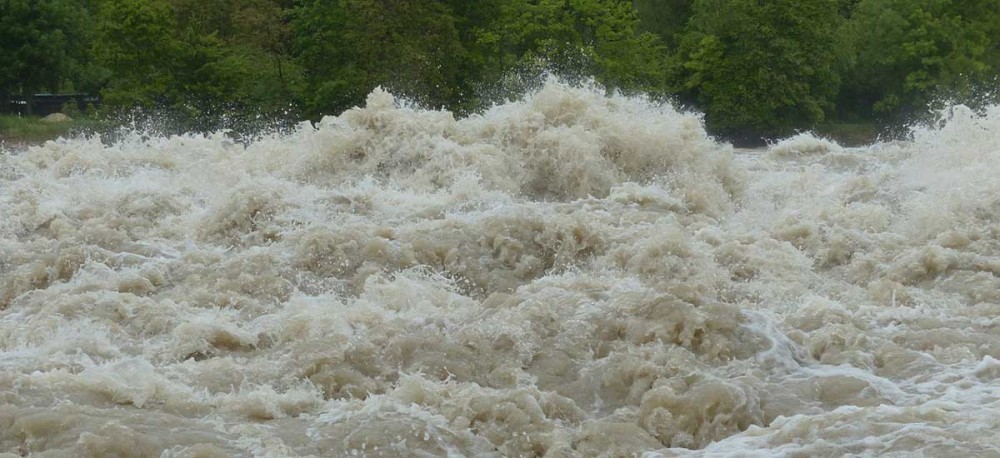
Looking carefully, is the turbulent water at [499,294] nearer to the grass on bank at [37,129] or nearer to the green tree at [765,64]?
the grass on bank at [37,129]

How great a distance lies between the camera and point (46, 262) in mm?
12367

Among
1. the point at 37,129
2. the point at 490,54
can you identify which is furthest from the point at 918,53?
the point at 37,129

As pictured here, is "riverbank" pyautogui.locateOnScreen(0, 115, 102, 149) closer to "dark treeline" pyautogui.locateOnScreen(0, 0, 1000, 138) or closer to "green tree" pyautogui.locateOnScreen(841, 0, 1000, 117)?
"dark treeline" pyautogui.locateOnScreen(0, 0, 1000, 138)

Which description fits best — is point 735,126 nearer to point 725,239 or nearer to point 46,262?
point 725,239

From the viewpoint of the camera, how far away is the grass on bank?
33.9 meters

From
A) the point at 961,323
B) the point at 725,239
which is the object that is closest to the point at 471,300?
the point at 725,239

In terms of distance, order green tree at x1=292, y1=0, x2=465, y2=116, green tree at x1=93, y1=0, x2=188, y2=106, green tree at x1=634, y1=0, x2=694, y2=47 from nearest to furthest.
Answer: green tree at x1=292, y1=0, x2=465, y2=116, green tree at x1=93, y1=0, x2=188, y2=106, green tree at x1=634, y1=0, x2=694, y2=47

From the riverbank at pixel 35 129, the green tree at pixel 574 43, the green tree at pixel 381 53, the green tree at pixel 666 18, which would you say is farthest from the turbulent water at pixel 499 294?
the green tree at pixel 666 18

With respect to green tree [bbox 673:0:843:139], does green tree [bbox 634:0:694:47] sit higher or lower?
higher

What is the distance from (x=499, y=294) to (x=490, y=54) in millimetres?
26672

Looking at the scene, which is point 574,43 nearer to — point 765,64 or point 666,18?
point 765,64

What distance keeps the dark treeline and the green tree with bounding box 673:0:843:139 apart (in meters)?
0.05

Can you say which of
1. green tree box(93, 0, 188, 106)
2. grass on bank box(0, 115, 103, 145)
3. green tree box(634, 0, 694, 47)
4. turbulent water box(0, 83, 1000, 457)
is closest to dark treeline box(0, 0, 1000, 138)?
green tree box(93, 0, 188, 106)

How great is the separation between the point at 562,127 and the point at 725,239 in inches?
175
